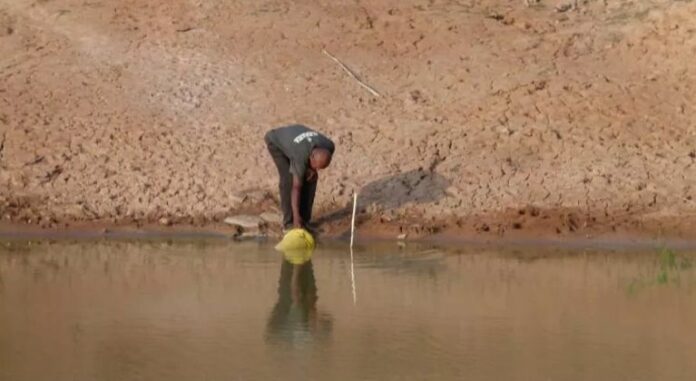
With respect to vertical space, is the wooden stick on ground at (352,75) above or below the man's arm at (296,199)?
above

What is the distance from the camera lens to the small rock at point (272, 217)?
12.8 metres

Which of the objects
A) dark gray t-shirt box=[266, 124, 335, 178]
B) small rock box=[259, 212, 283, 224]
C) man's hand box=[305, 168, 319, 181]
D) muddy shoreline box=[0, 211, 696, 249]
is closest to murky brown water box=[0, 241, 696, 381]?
muddy shoreline box=[0, 211, 696, 249]

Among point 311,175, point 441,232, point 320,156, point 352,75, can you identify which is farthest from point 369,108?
point 320,156

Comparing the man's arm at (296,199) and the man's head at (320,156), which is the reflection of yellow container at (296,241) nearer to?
the man's arm at (296,199)

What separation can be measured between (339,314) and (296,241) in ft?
7.16

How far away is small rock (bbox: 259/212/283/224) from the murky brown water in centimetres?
51

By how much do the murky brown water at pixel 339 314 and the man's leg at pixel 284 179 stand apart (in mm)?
339

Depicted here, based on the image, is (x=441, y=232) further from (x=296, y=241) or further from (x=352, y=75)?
(x=352, y=75)

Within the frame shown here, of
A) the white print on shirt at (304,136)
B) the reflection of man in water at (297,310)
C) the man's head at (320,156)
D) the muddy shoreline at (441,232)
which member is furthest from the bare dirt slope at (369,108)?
the reflection of man in water at (297,310)

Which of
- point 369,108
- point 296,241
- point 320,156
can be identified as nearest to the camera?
point 320,156

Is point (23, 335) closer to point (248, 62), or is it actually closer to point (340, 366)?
point (340, 366)

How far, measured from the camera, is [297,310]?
9875 mm

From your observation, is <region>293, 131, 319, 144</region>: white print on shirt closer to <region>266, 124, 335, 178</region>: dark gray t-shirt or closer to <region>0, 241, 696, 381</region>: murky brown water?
<region>266, 124, 335, 178</region>: dark gray t-shirt

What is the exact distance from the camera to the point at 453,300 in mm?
10211
